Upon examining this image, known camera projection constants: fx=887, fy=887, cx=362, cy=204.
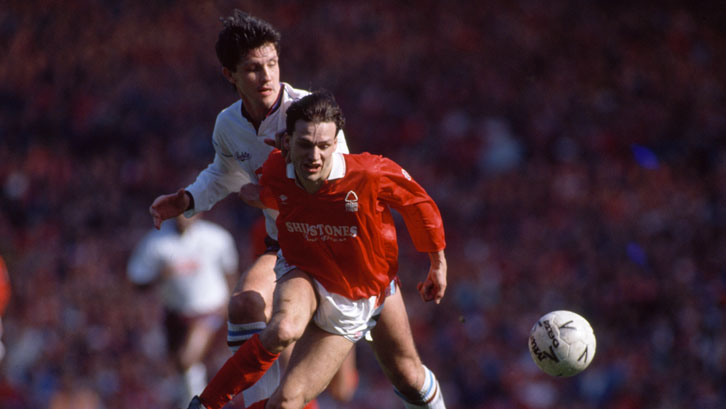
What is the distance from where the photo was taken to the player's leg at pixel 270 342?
14.4 ft

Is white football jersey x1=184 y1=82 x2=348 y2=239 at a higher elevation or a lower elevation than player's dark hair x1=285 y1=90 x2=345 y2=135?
lower

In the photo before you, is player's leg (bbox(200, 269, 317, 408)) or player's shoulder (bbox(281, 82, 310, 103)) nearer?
player's leg (bbox(200, 269, 317, 408))

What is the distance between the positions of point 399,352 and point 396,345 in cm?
5

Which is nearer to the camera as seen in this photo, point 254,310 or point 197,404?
point 197,404

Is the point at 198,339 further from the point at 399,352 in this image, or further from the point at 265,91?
the point at 265,91

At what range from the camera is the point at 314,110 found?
14.6ft

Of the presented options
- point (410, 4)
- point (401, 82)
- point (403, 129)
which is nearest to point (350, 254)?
point (403, 129)

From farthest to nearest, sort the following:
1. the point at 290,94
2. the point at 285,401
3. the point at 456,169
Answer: the point at 456,169 < the point at 290,94 < the point at 285,401

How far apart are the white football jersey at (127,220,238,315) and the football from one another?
3376 millimetres

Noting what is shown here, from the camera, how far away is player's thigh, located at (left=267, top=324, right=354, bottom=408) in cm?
438

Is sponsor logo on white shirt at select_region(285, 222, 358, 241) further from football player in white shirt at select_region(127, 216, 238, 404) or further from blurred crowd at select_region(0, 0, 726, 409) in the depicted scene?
blurred crowd at select_region(0, 0, 726, 409)

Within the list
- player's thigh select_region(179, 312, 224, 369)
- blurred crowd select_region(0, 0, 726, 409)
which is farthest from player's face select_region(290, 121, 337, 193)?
blurred crowd select_region(0, 0, 726, 409)

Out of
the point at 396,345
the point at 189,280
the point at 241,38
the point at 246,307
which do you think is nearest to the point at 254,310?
the point at 246,307

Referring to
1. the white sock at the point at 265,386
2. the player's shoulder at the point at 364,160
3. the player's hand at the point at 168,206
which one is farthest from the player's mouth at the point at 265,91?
the white sock at the point at 265,386
